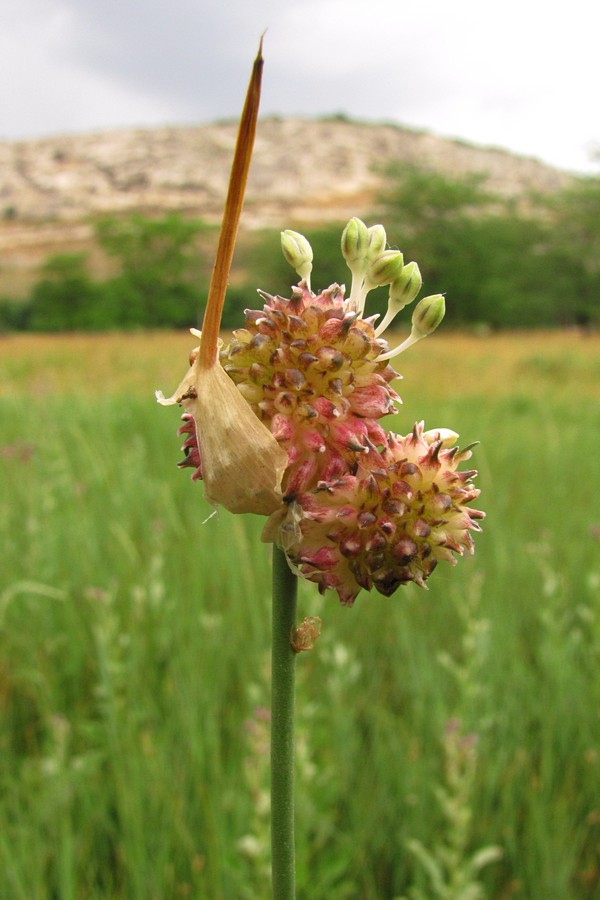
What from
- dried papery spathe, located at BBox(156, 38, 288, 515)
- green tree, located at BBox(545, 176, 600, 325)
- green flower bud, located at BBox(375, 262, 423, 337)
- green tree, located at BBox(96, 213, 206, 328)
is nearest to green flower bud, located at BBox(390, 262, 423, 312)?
green flower bud, located at BBox(375, 262, 423, 337)

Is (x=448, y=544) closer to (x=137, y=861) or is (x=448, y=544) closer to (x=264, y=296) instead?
(x=264, y=296)

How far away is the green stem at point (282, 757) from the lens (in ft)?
1.18

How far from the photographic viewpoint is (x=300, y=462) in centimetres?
41

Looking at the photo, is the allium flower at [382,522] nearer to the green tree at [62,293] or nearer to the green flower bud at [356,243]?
the green flower bud at [356,243]

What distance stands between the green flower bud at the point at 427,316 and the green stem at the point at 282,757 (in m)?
0.21

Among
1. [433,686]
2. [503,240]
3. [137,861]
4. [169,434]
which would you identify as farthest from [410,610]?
[503,240]

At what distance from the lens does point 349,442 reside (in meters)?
0.41

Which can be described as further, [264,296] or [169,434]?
[169,434]

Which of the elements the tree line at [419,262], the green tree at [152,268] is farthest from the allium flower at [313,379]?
the green tree at [152,268]

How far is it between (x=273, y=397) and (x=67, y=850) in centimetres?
120

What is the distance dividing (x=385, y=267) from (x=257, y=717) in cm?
124

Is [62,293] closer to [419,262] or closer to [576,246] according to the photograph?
[419,262]

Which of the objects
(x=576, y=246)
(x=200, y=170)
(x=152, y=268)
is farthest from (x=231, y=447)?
(x=200, y=170)

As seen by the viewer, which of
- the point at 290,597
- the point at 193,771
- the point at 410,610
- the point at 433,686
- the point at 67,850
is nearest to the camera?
the point at 290,597
